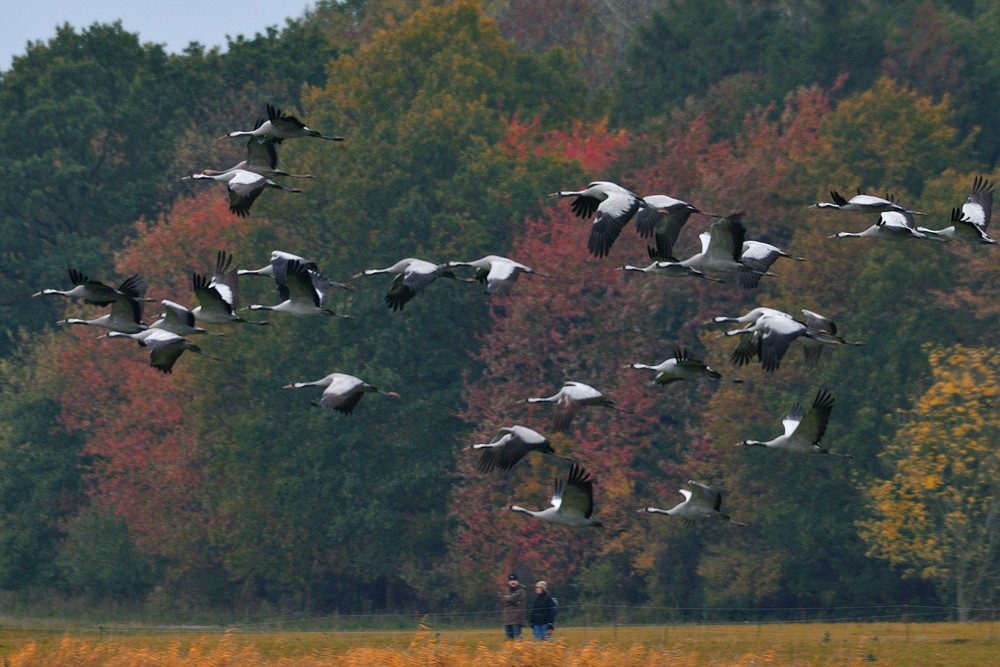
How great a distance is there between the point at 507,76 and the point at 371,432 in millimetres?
18618

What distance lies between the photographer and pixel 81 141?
83.6 meters

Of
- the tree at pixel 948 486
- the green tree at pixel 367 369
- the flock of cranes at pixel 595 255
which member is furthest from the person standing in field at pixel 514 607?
the green tree at pixel 367 369

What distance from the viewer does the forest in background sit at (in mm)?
59156

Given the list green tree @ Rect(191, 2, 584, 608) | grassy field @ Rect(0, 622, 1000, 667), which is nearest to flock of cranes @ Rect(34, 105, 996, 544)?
grassy field @ Rect(0, 622, 1000, 667)

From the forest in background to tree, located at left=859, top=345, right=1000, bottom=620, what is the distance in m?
0.14

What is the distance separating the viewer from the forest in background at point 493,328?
194 feet

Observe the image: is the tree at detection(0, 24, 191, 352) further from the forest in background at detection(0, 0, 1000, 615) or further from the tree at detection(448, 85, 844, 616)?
the tree at detection(448, 85, 844, 616)

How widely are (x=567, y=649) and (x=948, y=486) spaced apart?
25483 mm

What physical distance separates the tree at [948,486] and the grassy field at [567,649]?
467 inches

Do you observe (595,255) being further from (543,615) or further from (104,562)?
(104,562)

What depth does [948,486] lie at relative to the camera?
54875 millimetres

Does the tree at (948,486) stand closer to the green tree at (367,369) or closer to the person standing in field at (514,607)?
the green tree at (367,369)

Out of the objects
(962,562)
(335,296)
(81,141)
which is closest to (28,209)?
(81,141)

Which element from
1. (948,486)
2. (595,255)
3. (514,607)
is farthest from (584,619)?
(595,255)
